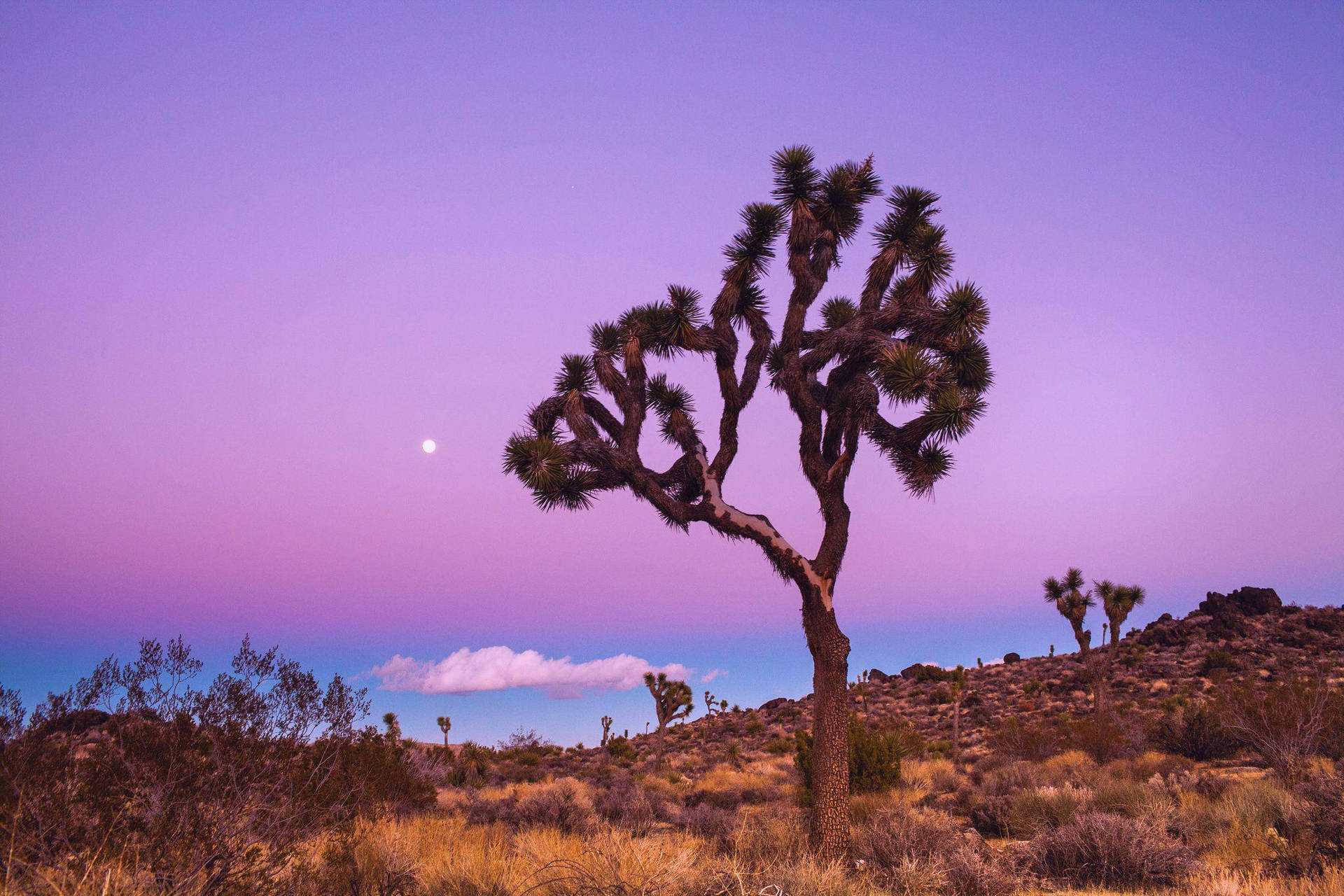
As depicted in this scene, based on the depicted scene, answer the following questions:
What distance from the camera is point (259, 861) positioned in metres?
6.51

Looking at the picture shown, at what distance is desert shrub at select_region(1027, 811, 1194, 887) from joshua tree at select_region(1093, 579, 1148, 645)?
2246 cm

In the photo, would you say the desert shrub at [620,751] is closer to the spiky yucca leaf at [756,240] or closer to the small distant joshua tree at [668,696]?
the small distant joshua tree at [668,696]

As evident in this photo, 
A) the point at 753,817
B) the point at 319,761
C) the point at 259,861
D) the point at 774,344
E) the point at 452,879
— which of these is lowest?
the point at 753,817

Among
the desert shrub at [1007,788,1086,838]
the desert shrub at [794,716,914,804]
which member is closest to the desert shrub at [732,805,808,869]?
the desert shrub at [1007,788,1086,838]

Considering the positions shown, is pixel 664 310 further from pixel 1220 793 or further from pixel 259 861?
pixel 1220 793

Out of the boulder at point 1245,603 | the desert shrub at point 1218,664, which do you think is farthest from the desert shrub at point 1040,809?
the boulder at point 1245,603

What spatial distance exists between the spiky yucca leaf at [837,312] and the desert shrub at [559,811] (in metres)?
10.2

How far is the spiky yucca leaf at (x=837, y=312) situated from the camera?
1367cm

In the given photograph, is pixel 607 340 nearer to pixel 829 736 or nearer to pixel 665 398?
pixel 665 398

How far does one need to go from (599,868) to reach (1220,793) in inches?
476

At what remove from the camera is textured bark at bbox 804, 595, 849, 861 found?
9586mm

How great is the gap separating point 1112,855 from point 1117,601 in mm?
24663

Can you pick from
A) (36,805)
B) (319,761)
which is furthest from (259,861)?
(36,805)

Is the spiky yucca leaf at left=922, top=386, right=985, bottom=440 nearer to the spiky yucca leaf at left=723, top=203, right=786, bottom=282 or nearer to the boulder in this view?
the spiky yucca leaf at left=723, top=203, right=786, bottom=282
